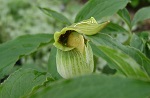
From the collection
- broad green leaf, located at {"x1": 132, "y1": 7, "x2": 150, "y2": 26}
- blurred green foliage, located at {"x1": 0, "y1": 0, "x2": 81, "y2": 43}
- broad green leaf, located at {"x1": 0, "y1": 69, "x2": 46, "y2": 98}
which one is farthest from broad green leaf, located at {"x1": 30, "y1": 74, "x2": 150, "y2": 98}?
blurred green foliage, located at {"x1": 0, "y1": 0, "x2": 81, "y2": 43}

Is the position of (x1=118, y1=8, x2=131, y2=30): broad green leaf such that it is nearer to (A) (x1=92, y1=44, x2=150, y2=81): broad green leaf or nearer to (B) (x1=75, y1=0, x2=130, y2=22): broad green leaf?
(B) (x1=75, y1=0, x2=130, y2=22): broad green leaf

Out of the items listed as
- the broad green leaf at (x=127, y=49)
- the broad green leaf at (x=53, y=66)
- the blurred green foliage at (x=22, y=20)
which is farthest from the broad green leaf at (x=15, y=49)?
the blurred green foliage at (x=22, y=20)

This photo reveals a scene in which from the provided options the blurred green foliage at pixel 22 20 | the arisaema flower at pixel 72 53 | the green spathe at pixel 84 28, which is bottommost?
the blurred green foliage at pixel 22 20

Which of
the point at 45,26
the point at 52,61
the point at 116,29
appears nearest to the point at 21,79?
the point at 52,61

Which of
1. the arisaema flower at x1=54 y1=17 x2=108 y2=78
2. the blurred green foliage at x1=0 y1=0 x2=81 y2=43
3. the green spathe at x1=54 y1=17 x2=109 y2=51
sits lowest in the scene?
the blurred green foliage at x1=0 y1=0 x2=81 y2=43

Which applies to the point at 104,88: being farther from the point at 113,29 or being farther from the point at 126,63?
the point at 113,29

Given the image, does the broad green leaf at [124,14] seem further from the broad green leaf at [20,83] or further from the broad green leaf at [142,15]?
the broad green leaf at [20,83]
